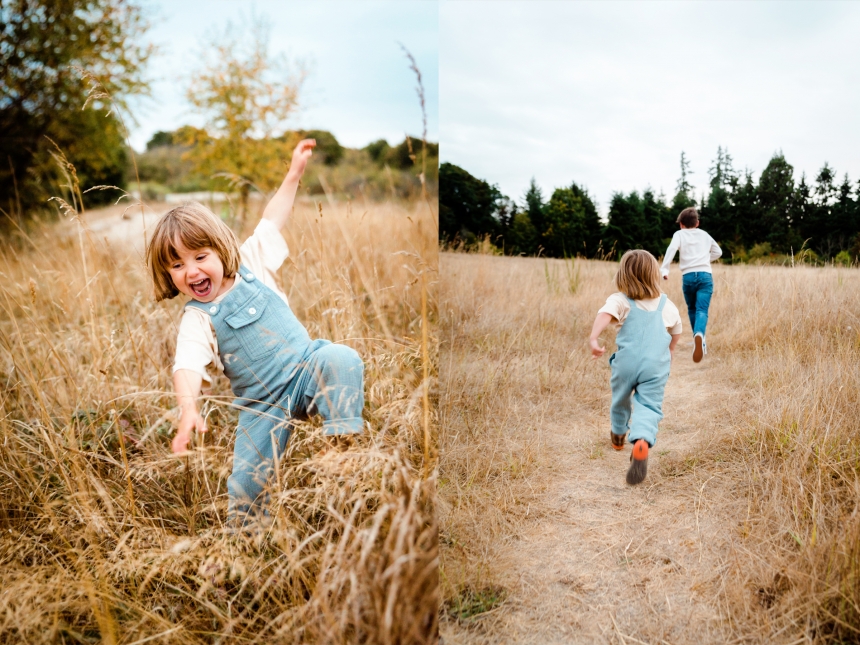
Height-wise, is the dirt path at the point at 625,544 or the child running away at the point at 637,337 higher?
the child running away at the point at 637,337

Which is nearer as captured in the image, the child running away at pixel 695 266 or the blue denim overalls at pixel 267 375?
the child running away at pixel 695 266

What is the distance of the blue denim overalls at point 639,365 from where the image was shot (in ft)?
6.48

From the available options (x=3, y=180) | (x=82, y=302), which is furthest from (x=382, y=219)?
(x=3, y=180)

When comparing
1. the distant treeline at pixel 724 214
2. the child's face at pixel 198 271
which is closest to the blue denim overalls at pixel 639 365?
the distant treeline at pixel 724 214

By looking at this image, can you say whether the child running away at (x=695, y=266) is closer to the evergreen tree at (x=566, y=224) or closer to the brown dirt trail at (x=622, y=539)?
the brown dirt trail at (x=622, y=539)

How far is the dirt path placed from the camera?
1.65 m

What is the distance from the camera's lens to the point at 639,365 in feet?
6.65

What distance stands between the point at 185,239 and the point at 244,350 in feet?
1.53

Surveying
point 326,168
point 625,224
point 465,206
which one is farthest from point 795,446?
point 326,168

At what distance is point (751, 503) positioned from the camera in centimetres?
176

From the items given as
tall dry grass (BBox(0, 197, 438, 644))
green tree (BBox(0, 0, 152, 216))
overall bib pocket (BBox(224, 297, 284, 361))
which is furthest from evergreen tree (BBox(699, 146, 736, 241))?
green tree (BBox(0, 0, 152, 216))

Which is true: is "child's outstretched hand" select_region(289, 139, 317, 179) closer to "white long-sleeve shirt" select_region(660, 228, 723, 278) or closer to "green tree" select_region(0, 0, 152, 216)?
"white long-sleeve shirt" select_region(660, 228, 723, 278)

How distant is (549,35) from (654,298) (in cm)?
105

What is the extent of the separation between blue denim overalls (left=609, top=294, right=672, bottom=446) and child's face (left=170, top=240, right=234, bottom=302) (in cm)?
155
